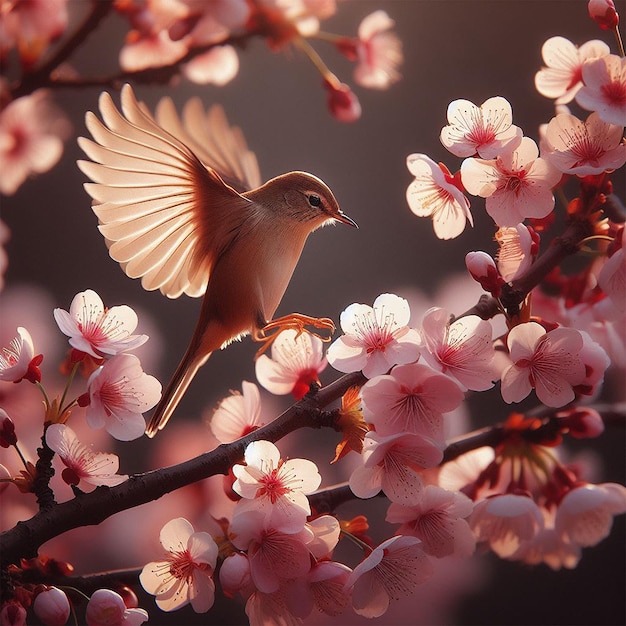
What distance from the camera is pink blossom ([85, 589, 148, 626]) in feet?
2.15

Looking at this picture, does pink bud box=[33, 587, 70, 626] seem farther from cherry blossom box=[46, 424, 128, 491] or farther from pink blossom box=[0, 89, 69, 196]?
pink blossom box=[0, 89, 69, 196]

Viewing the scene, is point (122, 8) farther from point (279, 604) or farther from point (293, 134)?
point (279, 604)

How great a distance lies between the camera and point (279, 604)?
2.35ft

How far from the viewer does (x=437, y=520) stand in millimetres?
757

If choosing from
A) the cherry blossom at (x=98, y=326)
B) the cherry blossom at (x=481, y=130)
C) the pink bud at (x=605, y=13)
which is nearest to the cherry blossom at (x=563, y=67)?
the pink bud at (x=605, y=13)

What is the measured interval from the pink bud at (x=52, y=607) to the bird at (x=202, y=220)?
8.9 inches

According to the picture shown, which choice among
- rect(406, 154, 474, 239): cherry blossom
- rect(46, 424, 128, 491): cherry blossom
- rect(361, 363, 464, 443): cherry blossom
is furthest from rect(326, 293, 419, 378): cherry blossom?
rect(46, 424, 128, 491): cherry blossom

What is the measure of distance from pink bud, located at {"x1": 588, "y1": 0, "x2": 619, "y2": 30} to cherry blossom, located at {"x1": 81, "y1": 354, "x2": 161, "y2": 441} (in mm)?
627

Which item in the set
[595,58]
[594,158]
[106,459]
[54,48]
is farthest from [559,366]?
[54,48]

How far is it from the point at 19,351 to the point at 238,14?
484 millimetres

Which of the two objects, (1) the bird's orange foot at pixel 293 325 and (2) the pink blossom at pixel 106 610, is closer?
(2) the pink blossom at pixel 106 610

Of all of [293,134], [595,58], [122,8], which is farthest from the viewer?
[293,134]

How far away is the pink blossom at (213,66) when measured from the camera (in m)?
1.02

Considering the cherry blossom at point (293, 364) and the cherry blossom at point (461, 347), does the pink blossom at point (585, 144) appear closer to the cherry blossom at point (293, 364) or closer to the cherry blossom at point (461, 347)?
the cherry blossom at point (461, 347)
